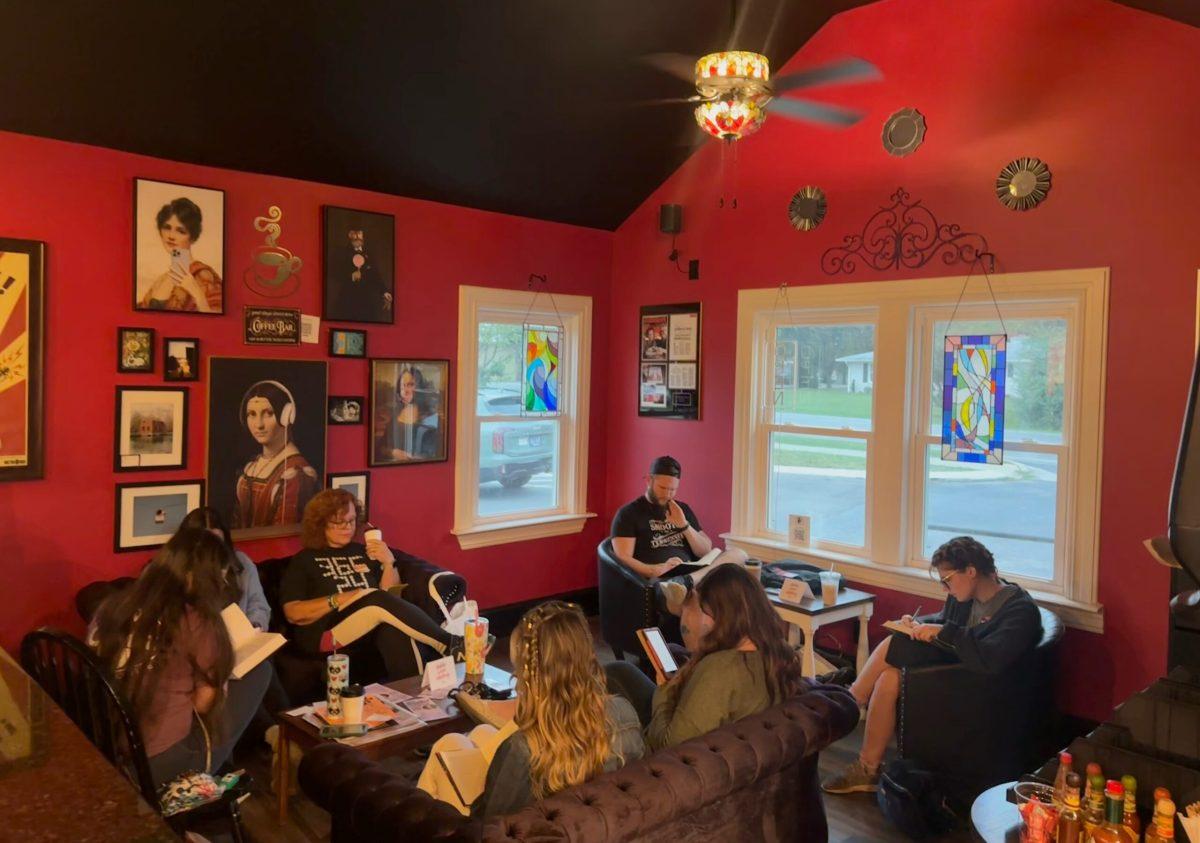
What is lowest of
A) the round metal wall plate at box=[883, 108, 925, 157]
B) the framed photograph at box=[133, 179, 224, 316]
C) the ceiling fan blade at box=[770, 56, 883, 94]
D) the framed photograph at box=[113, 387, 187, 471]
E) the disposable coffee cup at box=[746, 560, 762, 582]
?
the disposable coffee cup at box=[746, 560, 762, 582]

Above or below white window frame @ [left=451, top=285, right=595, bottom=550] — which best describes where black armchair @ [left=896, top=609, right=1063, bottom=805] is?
below

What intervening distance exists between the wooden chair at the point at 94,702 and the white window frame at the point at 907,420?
352 cm

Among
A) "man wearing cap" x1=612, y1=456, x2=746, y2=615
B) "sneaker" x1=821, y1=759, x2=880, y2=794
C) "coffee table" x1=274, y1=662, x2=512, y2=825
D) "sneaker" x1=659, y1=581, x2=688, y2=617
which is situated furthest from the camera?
"man wearing cap" x1=612, y1=456, x2=746, y2=615

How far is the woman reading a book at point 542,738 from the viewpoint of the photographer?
2.09m

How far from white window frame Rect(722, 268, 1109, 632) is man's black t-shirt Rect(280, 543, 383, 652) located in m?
2.27

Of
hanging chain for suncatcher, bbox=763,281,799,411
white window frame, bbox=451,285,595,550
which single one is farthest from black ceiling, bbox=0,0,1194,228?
hanging chain for suncatcher, bbox=763,281,799,411

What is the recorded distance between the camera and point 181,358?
13.7 ft

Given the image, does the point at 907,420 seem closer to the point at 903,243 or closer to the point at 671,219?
the point at 903,243

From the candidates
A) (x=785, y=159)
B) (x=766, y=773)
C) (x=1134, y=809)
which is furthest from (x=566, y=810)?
(x=785, y=159)

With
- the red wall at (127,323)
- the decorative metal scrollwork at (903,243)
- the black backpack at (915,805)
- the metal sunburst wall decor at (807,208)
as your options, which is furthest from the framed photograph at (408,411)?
the black backpack at (915,805)

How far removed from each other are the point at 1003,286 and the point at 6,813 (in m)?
4.29

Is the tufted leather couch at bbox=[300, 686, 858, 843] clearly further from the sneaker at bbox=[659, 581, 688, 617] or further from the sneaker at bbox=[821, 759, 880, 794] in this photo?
the sneaker at bbox=[659, 581, 688, 617]

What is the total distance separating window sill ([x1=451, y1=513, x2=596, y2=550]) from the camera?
5406mm

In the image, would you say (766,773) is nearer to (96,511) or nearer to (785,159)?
(96,511)
